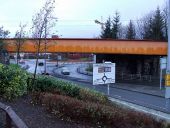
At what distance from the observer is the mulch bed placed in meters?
8.82

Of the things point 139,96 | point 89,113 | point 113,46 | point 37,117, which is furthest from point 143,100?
point 37,117

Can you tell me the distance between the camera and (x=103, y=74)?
122 feet

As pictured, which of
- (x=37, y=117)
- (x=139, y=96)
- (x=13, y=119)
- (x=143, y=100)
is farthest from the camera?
(x=139, y=96)

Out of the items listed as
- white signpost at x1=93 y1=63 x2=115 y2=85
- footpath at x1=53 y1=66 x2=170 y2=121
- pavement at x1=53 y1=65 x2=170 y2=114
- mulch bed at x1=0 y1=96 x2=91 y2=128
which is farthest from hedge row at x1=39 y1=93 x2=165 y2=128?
white signpost at x1=93 y1=63 x2=115 y2=85

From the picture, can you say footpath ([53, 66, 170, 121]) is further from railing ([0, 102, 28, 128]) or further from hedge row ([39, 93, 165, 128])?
railing ([0, 102, 28, 128])

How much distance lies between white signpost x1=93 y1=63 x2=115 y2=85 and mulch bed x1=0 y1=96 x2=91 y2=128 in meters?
25.6

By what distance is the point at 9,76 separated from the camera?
1138 centimetres

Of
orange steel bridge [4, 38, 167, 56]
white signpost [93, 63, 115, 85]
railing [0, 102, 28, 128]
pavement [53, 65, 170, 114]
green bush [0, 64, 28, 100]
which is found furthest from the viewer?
orange steel bridge [4, 38, 167, 56]

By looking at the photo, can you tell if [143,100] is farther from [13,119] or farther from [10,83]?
[13,119]

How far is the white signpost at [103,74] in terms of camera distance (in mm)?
36559

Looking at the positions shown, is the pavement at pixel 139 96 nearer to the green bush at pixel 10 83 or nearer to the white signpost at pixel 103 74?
the white signpost at pixel 103 74

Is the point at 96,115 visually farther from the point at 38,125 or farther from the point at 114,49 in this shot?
the point at 114,49

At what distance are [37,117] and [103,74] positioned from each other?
2797 cm

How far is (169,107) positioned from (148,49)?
48.8m
